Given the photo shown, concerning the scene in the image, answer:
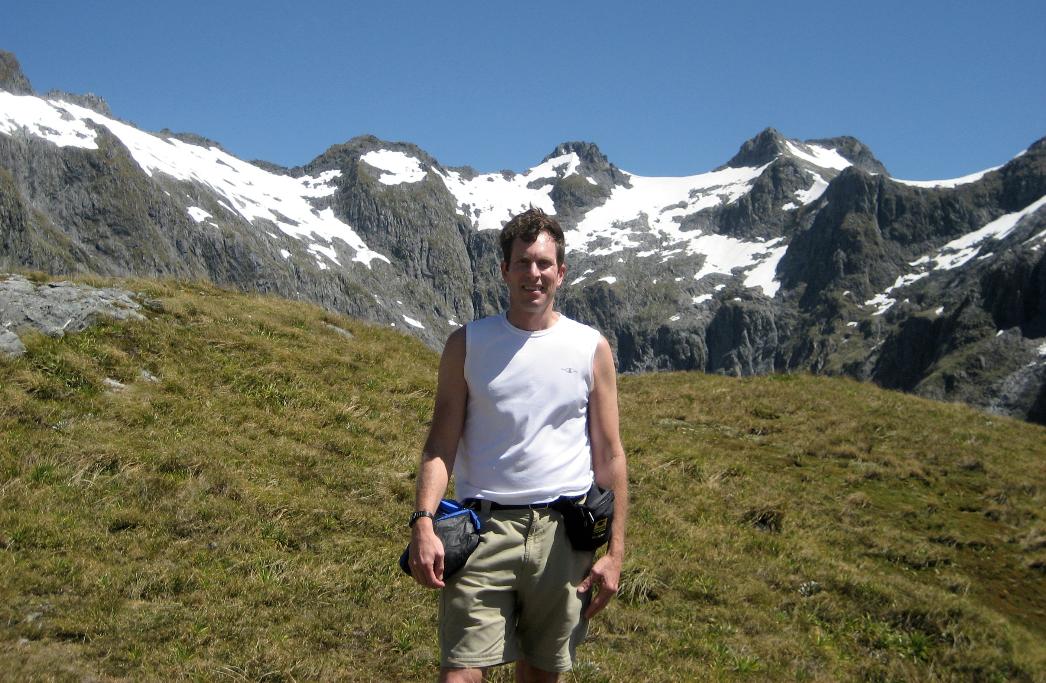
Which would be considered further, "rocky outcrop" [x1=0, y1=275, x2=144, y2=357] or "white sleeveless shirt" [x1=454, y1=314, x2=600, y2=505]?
"rocky outcrop" [x1=0, y1=275, x2=144, y2=357]

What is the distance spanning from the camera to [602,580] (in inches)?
215

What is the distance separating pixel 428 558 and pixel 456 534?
9.1 inches

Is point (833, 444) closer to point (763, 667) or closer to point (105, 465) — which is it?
point (763, 667)

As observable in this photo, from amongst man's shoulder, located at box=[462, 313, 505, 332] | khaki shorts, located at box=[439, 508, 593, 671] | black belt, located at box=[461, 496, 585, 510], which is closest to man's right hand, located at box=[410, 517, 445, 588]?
khaki shorts, located at box=[439, 508, 593, 671]

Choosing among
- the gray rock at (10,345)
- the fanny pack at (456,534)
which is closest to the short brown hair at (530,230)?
the fanny pack at (456,534)

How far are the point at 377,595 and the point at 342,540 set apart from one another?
143 cm

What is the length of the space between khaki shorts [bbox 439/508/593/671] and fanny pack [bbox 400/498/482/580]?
0.29 ft

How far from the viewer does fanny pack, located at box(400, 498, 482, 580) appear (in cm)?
503

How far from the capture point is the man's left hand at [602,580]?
5422mm

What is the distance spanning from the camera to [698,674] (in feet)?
26.6

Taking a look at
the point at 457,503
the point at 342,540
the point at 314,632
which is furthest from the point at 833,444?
the point at 457,503

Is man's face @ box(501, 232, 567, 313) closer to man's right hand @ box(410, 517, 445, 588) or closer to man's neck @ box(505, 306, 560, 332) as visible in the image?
man's neck @ box(505, 306, 560, 332)

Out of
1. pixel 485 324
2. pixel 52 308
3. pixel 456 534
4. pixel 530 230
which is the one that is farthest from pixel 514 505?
pixel 52 308

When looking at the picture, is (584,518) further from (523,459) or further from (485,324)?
(485,324)
